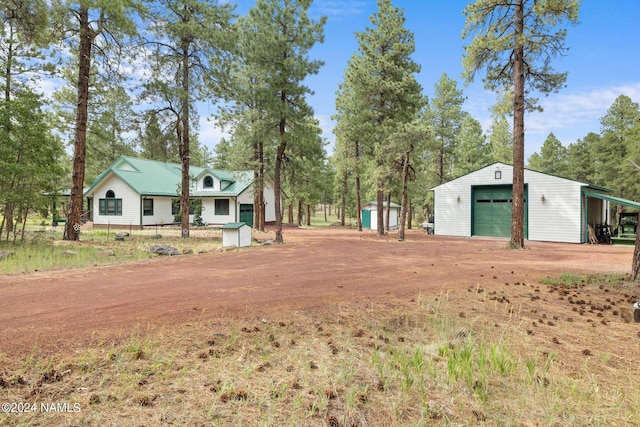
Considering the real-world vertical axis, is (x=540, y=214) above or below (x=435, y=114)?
below

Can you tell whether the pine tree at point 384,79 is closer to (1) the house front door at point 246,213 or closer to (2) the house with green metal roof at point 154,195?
(2) the house with green metal roof at point 154,195

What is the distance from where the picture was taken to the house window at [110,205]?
25.6 metres

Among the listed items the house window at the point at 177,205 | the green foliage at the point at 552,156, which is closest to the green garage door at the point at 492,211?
the house window at the point at 177,205

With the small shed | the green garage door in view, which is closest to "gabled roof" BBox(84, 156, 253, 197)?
the small shed

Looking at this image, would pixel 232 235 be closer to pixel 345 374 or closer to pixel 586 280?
pixel 586 280

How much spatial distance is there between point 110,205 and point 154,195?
3.65m

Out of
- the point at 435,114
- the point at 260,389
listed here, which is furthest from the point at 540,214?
the point at 260,389

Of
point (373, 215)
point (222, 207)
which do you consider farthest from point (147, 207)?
point (373, 215)

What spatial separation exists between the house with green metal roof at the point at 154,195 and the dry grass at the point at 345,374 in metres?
19.8

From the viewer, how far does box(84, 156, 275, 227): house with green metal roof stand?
82.6 ft

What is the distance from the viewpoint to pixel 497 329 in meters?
→ 4.03

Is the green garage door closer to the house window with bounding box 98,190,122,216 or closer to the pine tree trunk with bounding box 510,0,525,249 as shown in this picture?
the pine tree trunk with bounding box 510,0,525,249

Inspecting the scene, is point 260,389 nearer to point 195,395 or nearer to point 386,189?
point 195,395

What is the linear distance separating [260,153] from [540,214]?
56.4ft
